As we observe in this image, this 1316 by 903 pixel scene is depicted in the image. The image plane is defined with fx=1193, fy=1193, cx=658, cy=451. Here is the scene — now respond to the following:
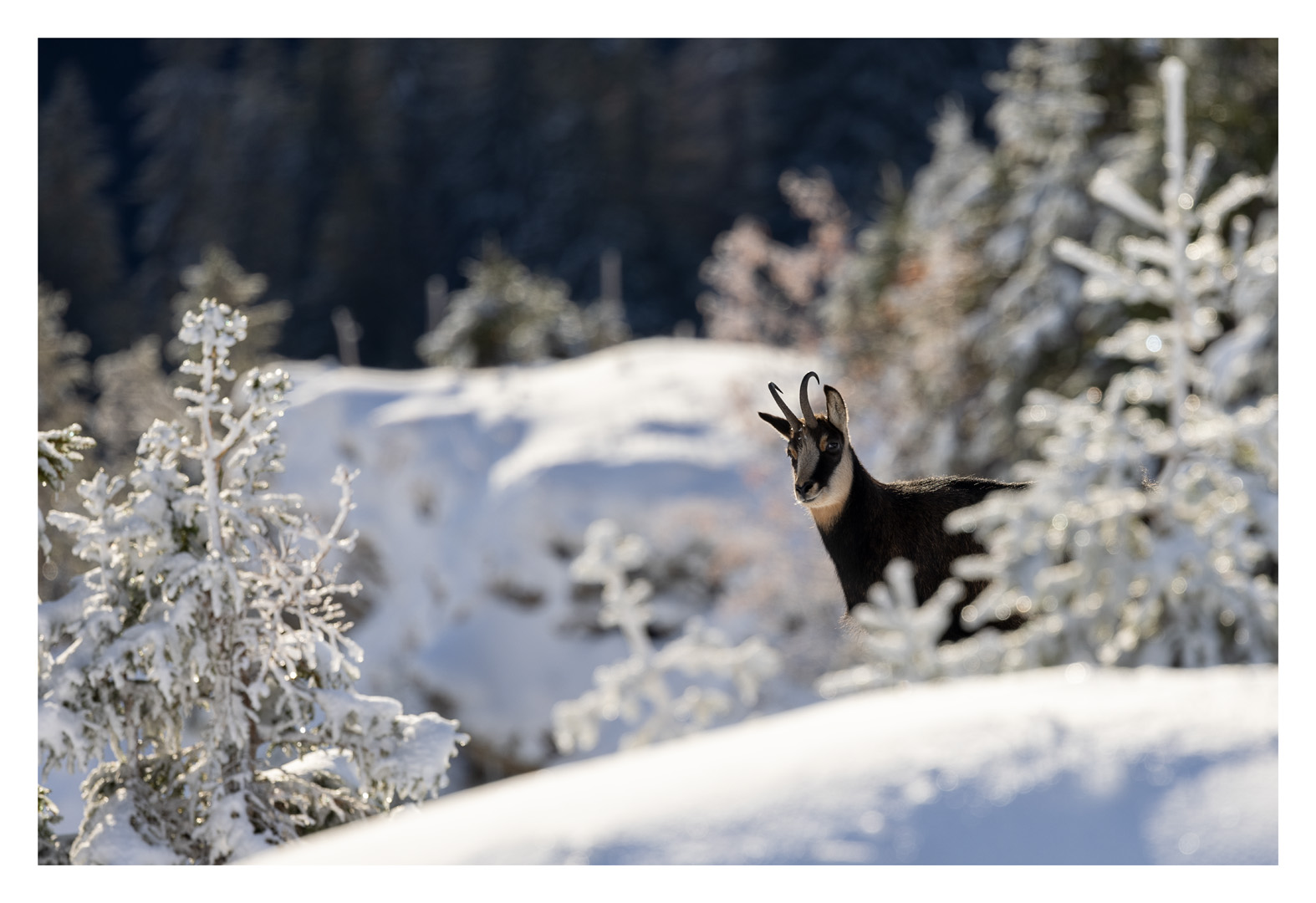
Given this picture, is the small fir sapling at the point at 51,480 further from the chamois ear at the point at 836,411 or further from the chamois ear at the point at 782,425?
the chamois ear at the point at 836,411

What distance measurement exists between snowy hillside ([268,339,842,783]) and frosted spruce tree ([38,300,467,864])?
10.6m

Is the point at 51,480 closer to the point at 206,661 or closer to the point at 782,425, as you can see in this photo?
the point at 206,661

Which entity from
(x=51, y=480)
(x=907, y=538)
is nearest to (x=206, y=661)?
(x=51, y=480)

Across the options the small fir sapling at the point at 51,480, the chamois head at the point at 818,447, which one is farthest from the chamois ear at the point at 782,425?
the small fir sapling at the point at 51,480

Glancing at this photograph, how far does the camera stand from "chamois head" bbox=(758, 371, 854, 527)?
5172mm

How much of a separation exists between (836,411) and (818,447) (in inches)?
7.3

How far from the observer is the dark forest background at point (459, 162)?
29.9 metres

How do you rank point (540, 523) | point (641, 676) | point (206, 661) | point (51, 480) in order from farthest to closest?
point (540, 523)
point (641, 676)
point (51, 480)
point (206, 661)

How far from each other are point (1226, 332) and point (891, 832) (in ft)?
31.0

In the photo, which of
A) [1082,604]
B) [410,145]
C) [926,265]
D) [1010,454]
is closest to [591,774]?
[1082,604]

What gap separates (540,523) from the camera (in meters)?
17.7

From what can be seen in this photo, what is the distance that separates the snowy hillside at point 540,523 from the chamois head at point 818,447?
10.7 m

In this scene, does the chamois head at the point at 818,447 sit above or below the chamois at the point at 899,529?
above

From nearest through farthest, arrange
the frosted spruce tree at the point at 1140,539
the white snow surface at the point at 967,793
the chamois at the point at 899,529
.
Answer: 1. the white snow surface at the point at 967,793
2. the frosted spruce tree at the point at 1140,539
3. the chamois at the point at 899,529
